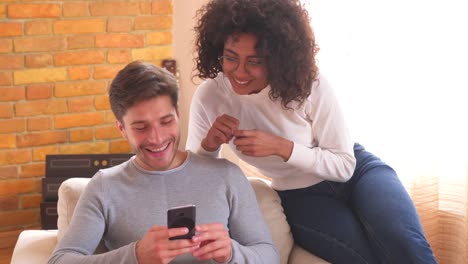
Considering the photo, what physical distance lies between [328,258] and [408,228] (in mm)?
242

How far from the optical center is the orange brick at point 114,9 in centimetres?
350

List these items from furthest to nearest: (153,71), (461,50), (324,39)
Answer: (324,39)
(461,50)
(153,71)

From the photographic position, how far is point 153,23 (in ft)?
12.0

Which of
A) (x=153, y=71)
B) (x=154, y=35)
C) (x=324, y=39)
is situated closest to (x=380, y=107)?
(x=324, y=39)

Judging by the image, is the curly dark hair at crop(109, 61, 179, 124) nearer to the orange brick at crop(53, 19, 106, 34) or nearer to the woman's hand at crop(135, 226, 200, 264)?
the woman's hand at crop(135, 226, 200, 264)

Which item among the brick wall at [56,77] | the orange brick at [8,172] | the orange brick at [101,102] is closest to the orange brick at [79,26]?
the brick wall at [56,77]

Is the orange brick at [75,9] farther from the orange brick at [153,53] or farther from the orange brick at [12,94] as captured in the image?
the orange brick at [12,94]

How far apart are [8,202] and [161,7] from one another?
4.15 ft

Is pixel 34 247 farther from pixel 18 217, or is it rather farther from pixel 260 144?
pixel 18 217

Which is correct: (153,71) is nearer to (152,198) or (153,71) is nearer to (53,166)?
(152,198)

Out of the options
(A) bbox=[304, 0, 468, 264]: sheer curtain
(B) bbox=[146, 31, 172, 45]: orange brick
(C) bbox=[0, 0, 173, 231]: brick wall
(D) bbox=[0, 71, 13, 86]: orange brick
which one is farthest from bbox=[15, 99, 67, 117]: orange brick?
(A) bbox=[304, 0, 468, 264]: sheer curtain

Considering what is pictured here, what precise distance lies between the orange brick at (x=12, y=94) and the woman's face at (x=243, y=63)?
168 centimetres

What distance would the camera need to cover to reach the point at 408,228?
1890 millimetres

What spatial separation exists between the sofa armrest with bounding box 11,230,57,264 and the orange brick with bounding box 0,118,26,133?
151 cm
